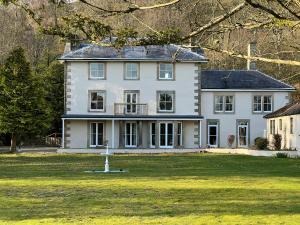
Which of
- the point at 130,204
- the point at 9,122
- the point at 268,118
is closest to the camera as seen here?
the point at 130,204

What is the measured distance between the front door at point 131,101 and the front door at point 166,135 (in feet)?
7.59

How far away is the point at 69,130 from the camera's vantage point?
44.6m

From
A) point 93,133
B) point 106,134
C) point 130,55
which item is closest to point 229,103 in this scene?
point 130,55

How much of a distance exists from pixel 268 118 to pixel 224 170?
20705 mm

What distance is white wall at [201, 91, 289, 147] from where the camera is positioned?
152 feet

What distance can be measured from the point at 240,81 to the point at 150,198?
33816mm

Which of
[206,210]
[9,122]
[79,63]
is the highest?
[79,63]

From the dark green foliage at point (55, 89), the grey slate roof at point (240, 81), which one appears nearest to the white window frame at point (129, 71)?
the grey slate roof at point (240, 81)

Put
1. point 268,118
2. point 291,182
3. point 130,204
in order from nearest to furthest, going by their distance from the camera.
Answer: point 130,204 → point 291,182 → point 268,118

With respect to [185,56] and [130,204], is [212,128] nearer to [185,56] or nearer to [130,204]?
[185,56]

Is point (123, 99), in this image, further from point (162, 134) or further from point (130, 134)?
point (162, 134)

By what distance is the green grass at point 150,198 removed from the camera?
37.1 ft

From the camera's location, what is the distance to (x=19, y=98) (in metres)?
40.2

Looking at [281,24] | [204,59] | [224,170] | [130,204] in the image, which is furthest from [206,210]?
[204,59]
